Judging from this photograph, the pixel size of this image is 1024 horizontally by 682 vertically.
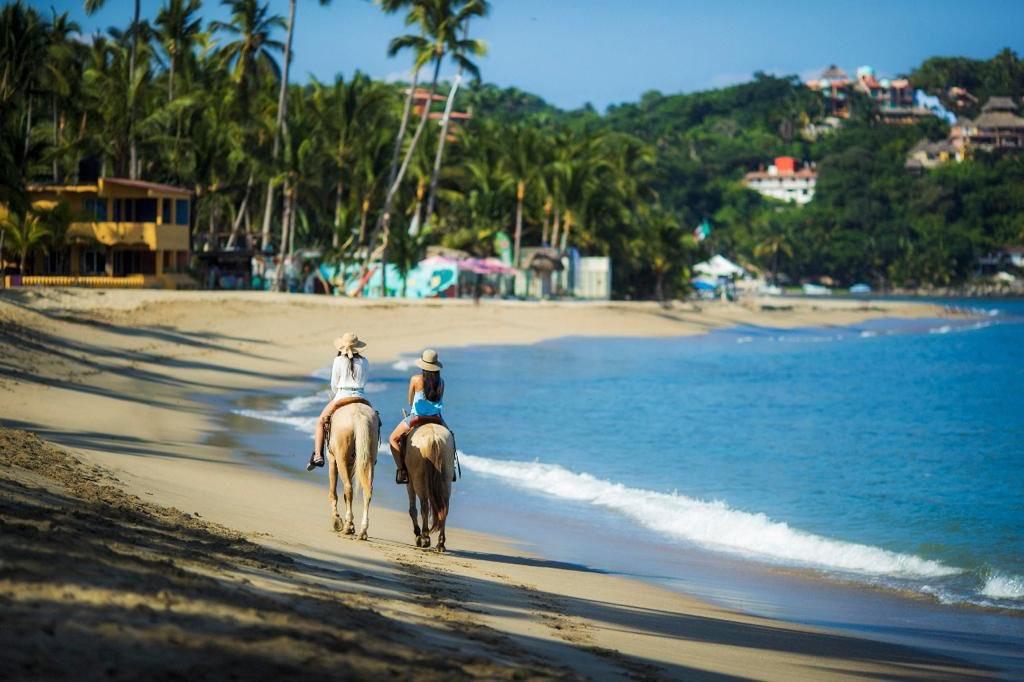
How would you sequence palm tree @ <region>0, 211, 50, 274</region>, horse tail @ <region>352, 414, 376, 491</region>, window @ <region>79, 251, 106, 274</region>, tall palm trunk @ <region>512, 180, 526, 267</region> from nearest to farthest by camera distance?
1. horse tail @ <region>352, 414, 376, 491</region>
2. palm tree @ <region>0, 211, 50, 274</region>
3. window @ <region>79, 251, 106, 274</region>
4. tall palm trunk @ <region>512, 180, 526, 267</region>

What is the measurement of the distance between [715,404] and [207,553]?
22.0 metres

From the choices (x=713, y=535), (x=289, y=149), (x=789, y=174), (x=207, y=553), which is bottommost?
(x=713, y=535)

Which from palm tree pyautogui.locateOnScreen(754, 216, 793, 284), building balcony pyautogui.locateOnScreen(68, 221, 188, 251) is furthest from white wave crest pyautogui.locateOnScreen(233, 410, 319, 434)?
palm tree pyautogui.locateOnScreen(754, 216, 793, 284)

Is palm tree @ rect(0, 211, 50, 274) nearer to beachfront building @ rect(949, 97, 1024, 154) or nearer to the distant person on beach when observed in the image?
the distant person on beach

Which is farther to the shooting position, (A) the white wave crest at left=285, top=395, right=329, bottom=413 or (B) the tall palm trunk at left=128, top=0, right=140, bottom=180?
(B) the tall palm trunk at left=128, top=0, right=140, bottom=180

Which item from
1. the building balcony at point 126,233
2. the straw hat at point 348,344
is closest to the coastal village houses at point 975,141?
the building balcony at point 126,233

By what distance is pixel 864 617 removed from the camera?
31.5ft

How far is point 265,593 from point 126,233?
39263 mm

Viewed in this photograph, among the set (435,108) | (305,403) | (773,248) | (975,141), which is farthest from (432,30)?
(975,141)

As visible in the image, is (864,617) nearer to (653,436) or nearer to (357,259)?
(653,436)

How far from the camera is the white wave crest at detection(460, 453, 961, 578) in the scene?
39.2 ft

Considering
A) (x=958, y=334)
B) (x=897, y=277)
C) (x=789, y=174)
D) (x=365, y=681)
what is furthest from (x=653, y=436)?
(x=789, y=174)

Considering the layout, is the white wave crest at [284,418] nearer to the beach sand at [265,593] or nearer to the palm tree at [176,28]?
the beach sand at [265,593]

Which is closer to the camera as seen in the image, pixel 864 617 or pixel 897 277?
pixel 864 617
